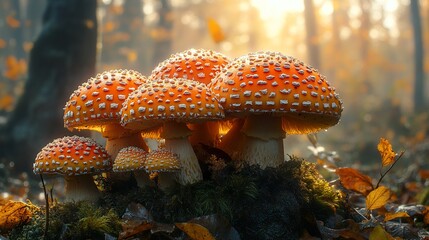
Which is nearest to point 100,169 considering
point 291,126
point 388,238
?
point 291,126

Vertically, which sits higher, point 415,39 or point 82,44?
point 82,44

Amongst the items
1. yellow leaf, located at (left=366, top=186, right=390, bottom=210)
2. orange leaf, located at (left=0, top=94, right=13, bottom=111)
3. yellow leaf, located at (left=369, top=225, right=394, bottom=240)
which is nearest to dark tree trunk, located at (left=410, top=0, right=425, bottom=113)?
orange leaf, located at (left=0, top=94, right=13, bottom=111)

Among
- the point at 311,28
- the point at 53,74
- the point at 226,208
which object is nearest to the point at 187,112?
the point at 226,208

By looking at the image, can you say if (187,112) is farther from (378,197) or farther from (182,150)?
(378,197)

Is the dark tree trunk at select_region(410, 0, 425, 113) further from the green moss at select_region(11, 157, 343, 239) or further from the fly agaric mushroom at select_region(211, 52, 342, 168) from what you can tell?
the green moss at select_region(11, 157, 343, 239)

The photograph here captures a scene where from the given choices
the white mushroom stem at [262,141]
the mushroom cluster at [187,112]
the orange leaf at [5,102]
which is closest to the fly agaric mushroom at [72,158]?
the mushroom cluster at [187,112]

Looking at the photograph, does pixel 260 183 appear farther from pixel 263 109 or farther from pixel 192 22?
pixel 192 22
